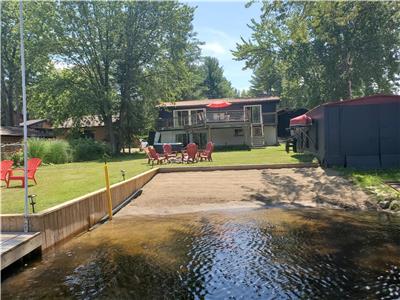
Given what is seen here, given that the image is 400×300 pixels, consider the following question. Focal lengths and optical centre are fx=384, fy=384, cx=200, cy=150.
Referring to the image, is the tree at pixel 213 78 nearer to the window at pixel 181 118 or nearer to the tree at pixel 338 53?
the window at pixel 181 118

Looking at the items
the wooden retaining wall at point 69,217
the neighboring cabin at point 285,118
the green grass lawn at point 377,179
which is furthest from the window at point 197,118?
the wooden retaining wall at point 69,217

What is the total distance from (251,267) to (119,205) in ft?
20.2

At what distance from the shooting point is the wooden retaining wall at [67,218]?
290 inches

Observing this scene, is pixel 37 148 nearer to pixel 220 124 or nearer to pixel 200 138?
pixel 220 124

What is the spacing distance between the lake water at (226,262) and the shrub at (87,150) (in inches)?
695

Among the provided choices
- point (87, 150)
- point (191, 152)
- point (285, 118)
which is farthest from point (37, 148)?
point (285, 118)

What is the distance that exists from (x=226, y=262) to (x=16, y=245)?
11.7 feet

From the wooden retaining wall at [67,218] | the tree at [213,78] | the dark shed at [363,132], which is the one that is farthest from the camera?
the tree at [213,78]

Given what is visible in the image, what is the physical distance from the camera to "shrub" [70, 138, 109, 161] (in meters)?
26.3

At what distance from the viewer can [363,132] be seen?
15922 millimetres

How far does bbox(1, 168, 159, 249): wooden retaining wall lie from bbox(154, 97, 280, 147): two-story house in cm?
2252

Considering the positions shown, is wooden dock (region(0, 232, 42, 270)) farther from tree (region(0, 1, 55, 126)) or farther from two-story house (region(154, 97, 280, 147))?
two-story house (region(154, 97, 280, 147))

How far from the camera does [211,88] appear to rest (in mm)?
70125

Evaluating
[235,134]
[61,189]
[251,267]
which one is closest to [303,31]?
[235,134]
